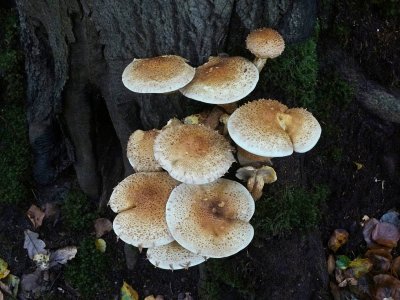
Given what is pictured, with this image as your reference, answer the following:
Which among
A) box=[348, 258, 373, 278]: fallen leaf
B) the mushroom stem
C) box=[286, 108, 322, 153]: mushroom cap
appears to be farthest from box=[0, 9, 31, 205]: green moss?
box=[348, 258, 373, 278]: fallen leaf

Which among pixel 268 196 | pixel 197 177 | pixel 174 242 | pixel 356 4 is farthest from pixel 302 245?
pixel 356 4

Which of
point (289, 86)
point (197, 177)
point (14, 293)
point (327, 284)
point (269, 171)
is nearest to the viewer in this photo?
point (197, 177)

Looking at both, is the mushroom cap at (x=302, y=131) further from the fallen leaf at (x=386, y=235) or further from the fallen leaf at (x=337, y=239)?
the fallen leaf at (x=386, y=235)

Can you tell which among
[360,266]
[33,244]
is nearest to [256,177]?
[360,266]

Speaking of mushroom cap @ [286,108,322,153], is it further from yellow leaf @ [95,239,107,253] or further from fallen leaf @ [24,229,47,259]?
fallen leaf @ [24,229,47,259]

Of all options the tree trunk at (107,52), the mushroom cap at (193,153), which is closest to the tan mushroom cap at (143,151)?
the mushroom cap at (193,153)

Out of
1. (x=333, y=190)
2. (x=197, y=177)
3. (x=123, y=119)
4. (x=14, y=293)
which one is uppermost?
(x=197, y=177)

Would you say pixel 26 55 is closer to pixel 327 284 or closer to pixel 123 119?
pixel 123 119
